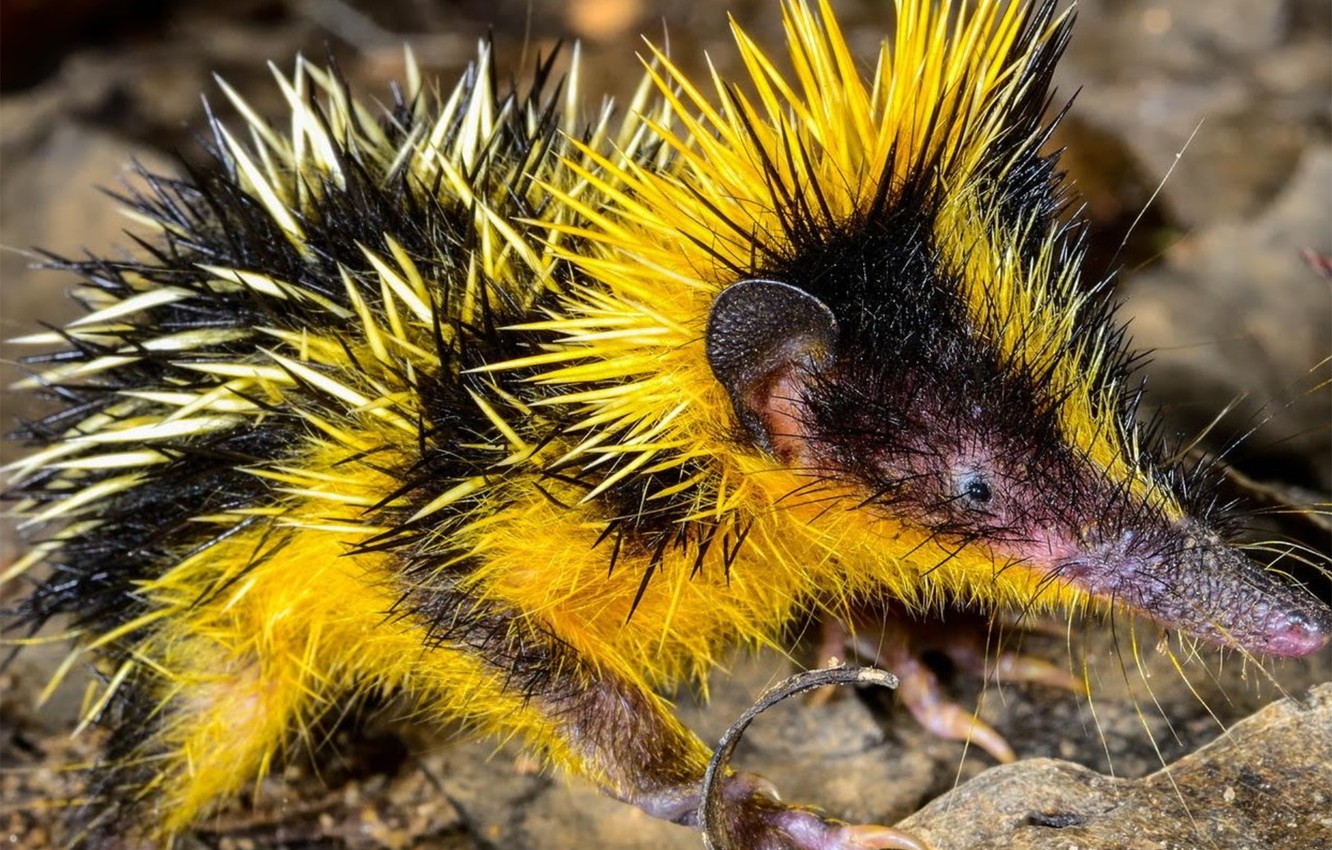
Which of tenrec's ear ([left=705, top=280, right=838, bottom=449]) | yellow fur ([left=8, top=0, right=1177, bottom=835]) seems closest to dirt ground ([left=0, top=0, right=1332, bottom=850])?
yellow fur ([left=8, top=0, right=1177, bottom=835])

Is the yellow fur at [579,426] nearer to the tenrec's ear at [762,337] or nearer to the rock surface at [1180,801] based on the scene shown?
the tenrec's ear at [762,337]

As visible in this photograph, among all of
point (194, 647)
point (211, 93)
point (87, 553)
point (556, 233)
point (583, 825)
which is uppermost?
point (211, 93)

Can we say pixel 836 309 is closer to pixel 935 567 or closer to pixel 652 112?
pixel 935 567

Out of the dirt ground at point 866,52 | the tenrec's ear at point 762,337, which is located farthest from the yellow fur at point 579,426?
the dirt ground at point 866,52

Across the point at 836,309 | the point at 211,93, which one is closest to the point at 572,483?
the point at 836,309

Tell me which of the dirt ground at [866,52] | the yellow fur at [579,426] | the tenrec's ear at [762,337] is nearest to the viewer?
the tenrec's ear at [762,337]

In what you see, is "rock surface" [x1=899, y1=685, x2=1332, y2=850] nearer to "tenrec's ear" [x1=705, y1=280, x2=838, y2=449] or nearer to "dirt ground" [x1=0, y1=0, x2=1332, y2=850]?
"dirt ground" [x1=0, y1=0, x2=1332, y2=850]

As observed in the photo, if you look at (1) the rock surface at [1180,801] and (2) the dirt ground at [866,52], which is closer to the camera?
(1) the rock surface at [1180,801]
